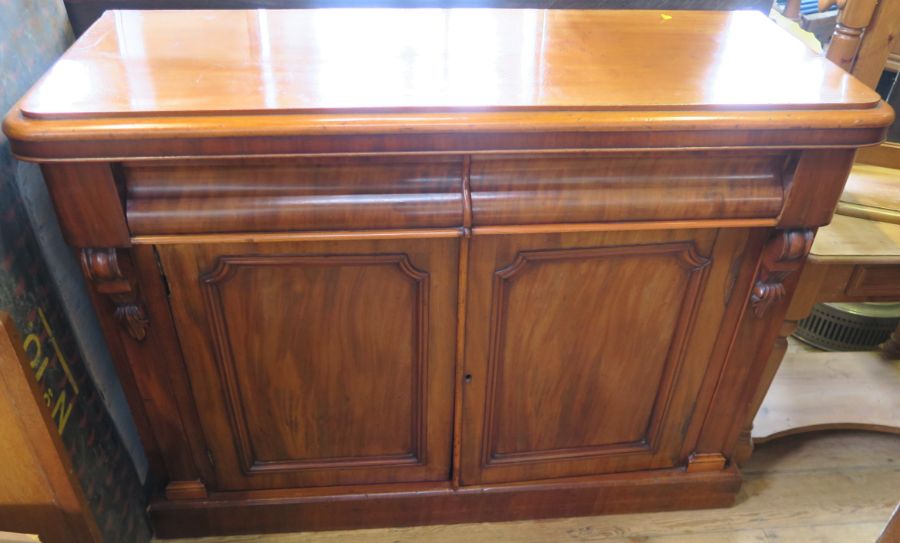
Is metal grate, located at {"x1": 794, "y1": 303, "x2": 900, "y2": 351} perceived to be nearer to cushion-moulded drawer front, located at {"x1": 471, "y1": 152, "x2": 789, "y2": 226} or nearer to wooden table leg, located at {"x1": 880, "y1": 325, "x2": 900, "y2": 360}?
wooden table leg, located at {"x1": 880, "y1": 325, "x2": 900, "y2": 360}

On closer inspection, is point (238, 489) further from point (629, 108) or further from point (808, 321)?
point (808, 321)

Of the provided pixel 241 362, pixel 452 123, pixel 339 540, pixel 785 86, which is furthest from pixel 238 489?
pixel 785 86

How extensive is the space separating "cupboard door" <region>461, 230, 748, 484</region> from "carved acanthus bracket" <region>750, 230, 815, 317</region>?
5 cm

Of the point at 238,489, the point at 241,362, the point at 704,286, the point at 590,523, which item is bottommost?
the point at 590,523

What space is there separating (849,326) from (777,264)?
1039 mm

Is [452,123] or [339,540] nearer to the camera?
[452,123]

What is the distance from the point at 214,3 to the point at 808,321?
1.76 m

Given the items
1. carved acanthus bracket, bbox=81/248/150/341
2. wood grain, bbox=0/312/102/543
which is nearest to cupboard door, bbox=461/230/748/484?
carved acanthus bracket, bbox=81/248/150/341

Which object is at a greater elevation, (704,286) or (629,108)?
(629,108)

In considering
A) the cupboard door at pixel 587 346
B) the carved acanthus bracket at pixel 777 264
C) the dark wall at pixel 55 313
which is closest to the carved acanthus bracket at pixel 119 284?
the dark wall at pixel 55 313

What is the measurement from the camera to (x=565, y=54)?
1.15 metres

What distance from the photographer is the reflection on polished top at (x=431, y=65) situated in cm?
95

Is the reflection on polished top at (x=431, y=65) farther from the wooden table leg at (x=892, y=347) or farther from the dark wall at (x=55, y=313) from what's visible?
the wooden table leg at (x=892, y=347)

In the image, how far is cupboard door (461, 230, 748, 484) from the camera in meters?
1.15
